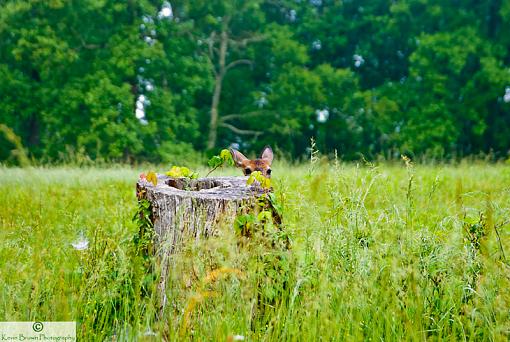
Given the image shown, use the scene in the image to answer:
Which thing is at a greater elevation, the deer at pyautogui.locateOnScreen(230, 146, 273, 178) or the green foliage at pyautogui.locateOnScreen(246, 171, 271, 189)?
the green foliage at pyautogui.locateOnScreen(246, 171, 271, 189)

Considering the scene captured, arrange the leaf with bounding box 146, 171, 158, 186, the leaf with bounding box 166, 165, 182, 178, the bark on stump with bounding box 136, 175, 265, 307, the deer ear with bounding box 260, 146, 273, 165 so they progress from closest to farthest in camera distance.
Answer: the bark on stump with bounding box 136, 175, 265, 307, the leaf with bounding box 146, 171, 158, 186, the leaf with bounding box 166, 165, 182, 178, the deer ear with bounding box 260, 146, 273, 165

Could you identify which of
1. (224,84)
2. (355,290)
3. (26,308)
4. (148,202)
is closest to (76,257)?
(148,202)

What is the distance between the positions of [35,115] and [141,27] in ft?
17.2

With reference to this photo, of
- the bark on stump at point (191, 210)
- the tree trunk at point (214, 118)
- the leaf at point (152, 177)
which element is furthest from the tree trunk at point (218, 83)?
the bark on stump at point (191, 210)

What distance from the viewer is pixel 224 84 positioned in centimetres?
2552

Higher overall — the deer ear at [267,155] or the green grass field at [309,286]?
the deer ear at [267,155]

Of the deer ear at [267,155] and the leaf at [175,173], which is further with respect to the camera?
the deer ear at [267,155]

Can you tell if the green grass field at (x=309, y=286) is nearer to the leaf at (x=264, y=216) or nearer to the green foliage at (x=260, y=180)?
the leaf at (x=264, y=216)

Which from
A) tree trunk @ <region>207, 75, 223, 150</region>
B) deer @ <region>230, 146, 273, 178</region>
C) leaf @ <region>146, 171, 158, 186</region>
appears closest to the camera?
leaf @ <region>146, 171, 158, 186</region>

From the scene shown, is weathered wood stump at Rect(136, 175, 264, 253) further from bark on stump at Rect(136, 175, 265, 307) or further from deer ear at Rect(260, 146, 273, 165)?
deer ear at Rect(260, 146, 273, 165)

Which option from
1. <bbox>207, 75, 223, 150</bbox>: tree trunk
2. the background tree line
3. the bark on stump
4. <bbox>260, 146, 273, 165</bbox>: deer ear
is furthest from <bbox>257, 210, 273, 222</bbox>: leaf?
<bbox>207, 75, 223, 150</bbox>: tree trunk

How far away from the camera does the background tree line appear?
20.0 meters

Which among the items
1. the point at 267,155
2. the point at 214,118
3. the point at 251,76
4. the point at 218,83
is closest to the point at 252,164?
the point at 267,155

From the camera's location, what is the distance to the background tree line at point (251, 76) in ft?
65.6
